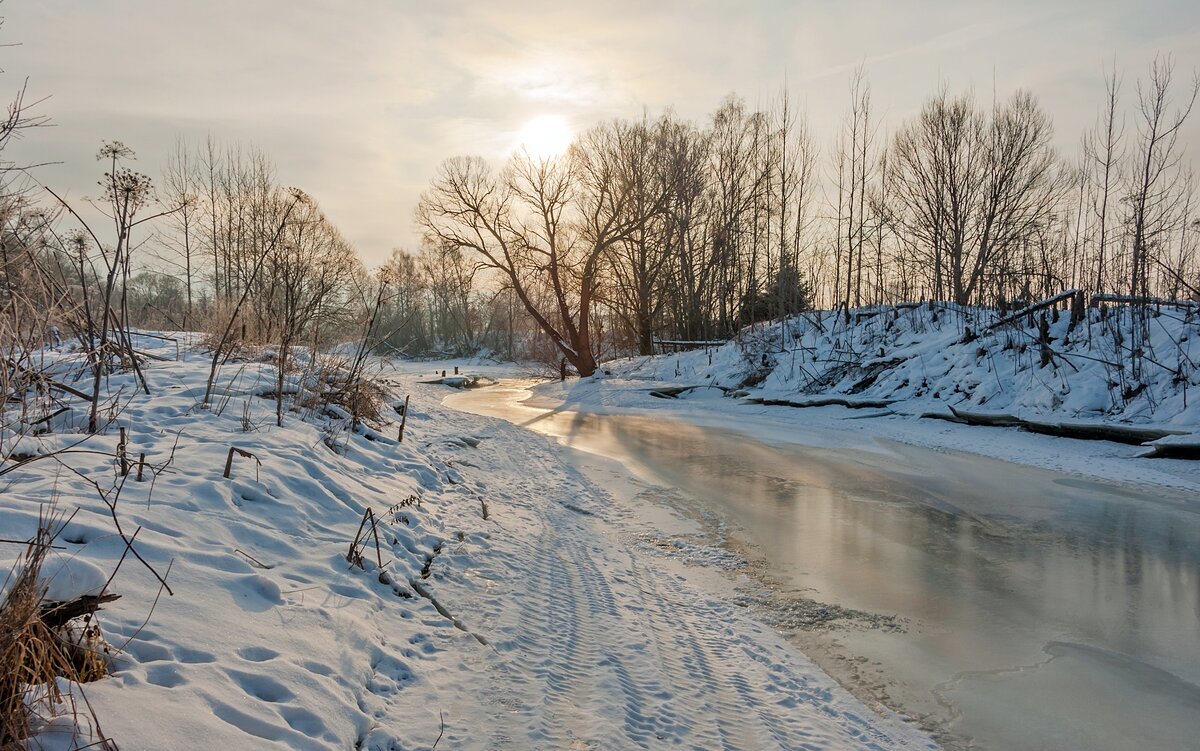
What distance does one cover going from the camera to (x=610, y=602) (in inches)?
182

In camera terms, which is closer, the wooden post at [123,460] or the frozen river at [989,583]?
the frozen river at [989,583]

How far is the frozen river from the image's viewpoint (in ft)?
12.0

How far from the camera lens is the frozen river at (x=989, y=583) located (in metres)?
3.65

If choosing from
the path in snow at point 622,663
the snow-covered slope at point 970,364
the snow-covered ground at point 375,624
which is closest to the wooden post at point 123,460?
the snow-covered ground at point 375,624

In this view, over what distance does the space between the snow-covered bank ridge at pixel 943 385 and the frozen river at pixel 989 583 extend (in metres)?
2.18

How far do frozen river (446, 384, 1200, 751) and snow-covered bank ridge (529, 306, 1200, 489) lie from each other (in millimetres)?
2183

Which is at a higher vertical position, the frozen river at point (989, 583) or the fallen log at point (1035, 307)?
the fallen log at point (1035, 307)

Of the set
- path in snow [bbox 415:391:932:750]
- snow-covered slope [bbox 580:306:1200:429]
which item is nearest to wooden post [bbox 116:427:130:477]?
path in snow [bbox 415:391:932:750]

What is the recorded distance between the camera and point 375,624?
3.77 meters

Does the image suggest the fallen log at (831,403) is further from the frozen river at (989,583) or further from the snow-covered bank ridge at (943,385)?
the frozen river at (989,583)

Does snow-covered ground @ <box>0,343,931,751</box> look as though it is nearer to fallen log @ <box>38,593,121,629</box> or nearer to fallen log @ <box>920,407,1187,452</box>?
fallen log @ <box>38,593,121,629</box>

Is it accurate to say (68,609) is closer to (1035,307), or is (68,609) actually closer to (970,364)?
(970,364)

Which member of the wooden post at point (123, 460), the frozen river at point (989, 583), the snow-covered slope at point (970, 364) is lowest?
the frozen river at point (989, 583)

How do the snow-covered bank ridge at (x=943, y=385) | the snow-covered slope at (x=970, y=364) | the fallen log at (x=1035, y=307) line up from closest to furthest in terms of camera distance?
the snow-covered bank ridge at (x=943, y=385), the snow-covered slope at (x=970, y=364), the fallen log at (x=1035, y=307)
